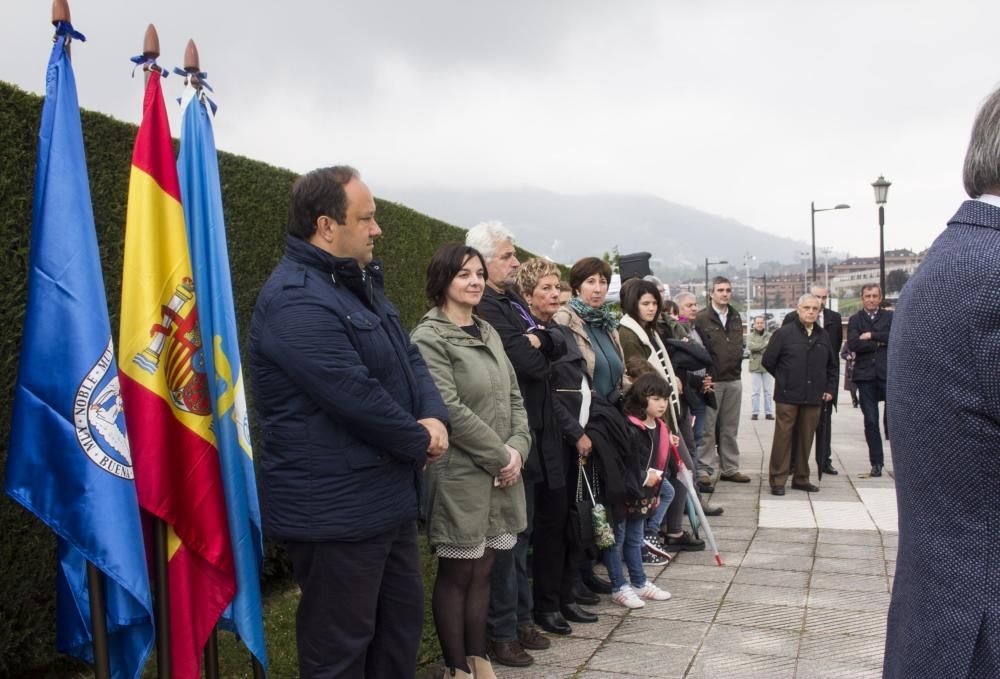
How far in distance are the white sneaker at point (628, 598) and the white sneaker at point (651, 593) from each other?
0.27 ft

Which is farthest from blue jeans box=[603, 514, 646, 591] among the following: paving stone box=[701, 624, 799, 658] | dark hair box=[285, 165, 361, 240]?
dark hair box=[285, 165, 361, 240]

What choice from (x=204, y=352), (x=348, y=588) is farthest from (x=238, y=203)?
(x=348, y=588)

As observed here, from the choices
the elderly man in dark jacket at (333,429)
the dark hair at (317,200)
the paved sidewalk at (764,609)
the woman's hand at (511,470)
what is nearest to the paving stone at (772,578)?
the paved sidewalk at (764,609)

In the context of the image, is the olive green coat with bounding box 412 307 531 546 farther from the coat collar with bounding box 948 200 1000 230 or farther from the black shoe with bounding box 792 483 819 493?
the black shoe with bounding box 792 483 819 493

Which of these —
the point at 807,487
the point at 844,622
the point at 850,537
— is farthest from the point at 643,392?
the point at 807,487

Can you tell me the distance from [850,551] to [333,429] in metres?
5.03

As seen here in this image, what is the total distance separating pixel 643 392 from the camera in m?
5.60

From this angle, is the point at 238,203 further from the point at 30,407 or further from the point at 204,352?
the point at 30,407

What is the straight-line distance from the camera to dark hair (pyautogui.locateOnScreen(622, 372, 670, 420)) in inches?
221

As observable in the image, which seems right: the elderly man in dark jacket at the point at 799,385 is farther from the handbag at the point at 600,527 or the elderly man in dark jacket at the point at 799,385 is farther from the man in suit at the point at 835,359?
the handbag at the point at 600,527

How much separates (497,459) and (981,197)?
2.36 meters

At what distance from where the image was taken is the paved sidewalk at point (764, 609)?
425 cm

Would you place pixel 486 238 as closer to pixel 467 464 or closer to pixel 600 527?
pixel 467 464

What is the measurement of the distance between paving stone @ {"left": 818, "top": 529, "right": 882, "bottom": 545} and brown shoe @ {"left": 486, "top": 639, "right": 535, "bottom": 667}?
11.5 ft
